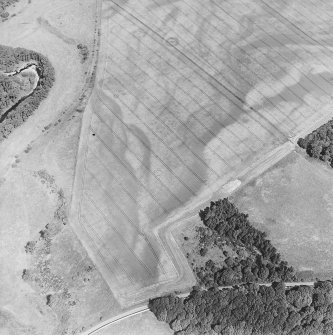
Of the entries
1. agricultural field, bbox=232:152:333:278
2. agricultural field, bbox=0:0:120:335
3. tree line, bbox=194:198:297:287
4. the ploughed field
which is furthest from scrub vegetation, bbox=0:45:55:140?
agricultural field, bbox=232:152:333:278

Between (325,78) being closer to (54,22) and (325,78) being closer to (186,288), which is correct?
(186,288)

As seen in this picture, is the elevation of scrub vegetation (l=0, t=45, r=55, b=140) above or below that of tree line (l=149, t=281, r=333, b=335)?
above

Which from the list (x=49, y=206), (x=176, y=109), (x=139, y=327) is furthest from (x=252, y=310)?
(x=176, y=109)

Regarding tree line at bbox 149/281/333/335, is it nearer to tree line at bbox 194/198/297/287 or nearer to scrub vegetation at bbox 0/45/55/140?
tree line at bbox 194/198/297/287

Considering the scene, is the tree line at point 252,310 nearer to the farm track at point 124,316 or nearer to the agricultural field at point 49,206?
the farm track at point 124,316

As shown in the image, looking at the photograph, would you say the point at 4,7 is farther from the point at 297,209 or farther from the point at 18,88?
the point at 297,209

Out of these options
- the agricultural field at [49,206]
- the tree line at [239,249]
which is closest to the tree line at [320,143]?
the tree line at [239,249]

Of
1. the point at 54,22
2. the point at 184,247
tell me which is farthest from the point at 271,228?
the point at 54,22
